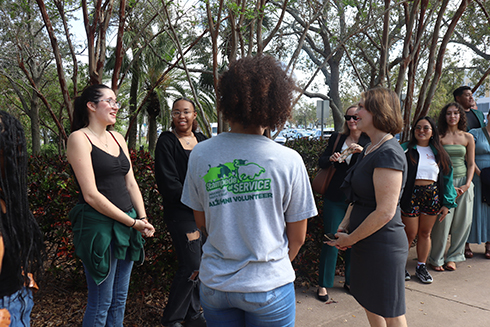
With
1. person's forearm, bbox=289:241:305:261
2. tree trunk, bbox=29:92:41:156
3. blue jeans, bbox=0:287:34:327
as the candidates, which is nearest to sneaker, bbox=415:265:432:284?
person's forearm, bbox=289:241:305:261

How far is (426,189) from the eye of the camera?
450cm

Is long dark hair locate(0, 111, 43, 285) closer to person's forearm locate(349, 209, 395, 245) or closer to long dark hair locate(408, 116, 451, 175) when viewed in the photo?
person's forearm locate(349, 209, 395, 245)

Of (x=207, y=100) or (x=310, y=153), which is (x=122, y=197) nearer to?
(x=310, y=153)

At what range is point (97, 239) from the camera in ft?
8.13

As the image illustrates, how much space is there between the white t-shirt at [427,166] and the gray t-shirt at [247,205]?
129 inches

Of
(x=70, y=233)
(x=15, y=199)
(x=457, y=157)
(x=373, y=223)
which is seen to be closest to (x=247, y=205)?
(x=15, y=199)

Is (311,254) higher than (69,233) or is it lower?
lower

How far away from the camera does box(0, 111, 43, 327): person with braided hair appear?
1.55 metres

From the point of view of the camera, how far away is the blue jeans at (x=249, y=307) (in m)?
1.59

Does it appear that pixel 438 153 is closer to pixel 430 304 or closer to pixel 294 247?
pixel 430 304

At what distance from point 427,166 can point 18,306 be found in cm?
424

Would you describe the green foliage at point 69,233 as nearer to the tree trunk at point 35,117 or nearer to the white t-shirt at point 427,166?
the white t-shirt at point 427,166

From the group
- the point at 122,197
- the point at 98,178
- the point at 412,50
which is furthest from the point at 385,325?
the point at 412,50

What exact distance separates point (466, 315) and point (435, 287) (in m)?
0.73
